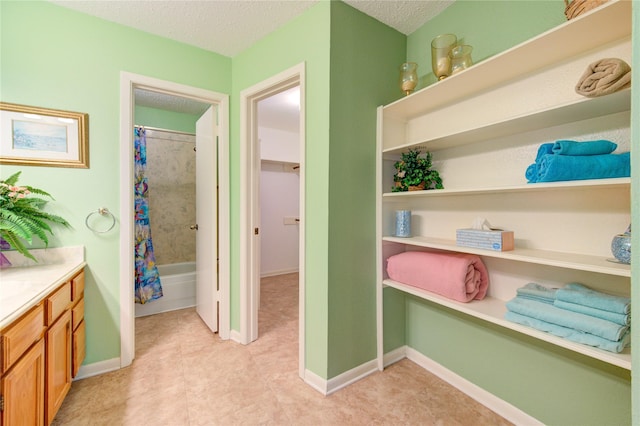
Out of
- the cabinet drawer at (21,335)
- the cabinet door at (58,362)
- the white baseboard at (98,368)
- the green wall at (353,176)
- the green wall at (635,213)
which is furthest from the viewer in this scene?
the white baseboard at (98,368)

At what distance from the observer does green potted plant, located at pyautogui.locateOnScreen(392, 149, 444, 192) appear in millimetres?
1686

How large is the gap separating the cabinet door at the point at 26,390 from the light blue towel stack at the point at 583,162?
211cm

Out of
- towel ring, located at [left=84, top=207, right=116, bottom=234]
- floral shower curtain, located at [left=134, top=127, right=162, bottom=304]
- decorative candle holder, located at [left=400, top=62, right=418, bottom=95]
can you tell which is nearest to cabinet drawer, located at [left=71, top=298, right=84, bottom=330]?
towel ring, located at [left=84, top=207, right=116, bottom=234]

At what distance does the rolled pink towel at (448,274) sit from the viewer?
1.42 metres

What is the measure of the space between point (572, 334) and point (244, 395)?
5.48ft

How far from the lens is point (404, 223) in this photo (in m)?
1.76

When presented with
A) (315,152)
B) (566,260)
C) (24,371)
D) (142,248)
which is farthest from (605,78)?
(142,248)

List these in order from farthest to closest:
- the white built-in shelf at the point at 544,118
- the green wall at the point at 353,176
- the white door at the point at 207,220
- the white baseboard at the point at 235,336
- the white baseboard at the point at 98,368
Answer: the white door at the point at 207,220
the white baseboard at the point at 235,336
the white baseboard at the point at 98,368
the green wall at the point at 353,176
the white built-in shelf at the point at 544,118

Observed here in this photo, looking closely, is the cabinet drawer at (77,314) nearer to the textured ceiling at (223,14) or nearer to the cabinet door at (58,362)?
the cabinet door at (58,362)

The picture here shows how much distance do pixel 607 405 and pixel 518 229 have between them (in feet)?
2.64

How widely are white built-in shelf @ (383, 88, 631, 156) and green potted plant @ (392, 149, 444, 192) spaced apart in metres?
0.11

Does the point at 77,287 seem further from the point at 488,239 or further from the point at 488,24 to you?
the point at 488,24

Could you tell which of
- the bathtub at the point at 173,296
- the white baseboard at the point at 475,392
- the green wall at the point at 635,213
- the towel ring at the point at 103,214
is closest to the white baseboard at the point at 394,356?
the white baseboard at the point at 475,392

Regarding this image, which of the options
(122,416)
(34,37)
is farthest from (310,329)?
(34,37)
